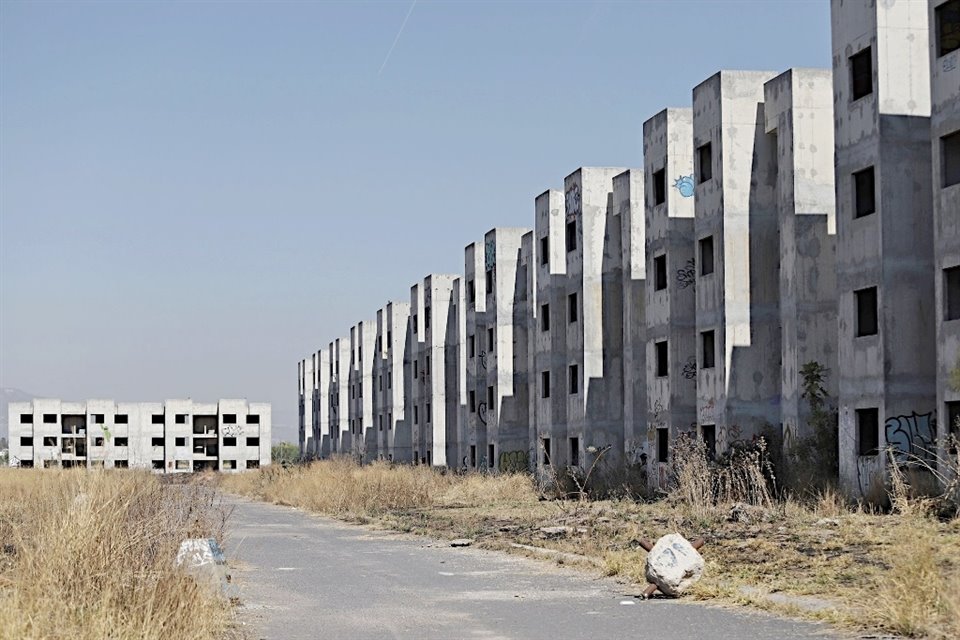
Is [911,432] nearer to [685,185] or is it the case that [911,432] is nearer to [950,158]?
[950,158]

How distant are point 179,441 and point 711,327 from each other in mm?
118113

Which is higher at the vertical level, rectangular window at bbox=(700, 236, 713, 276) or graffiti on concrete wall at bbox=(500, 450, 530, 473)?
rectangular window at bbox=(700, 236, 713, 276)

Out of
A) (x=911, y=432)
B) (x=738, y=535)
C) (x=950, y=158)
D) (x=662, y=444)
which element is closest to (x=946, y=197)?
(x=950, y=158)

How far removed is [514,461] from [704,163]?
2502cm

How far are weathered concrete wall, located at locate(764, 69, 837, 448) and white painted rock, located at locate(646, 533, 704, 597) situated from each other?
2083 centimetres

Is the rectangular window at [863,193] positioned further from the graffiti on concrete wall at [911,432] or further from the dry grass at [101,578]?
the dry grass at [101,578]

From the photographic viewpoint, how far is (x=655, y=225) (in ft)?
140

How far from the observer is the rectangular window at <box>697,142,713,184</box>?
39750 mm

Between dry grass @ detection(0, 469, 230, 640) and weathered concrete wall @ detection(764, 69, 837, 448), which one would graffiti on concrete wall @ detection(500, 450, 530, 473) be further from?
dry grass @ detection(0, 469, 230, 640)

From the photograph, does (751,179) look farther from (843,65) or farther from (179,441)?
(179,441)

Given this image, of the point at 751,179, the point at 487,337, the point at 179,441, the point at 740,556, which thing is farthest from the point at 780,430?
the point at 179,441

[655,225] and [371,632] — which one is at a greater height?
[655,225]

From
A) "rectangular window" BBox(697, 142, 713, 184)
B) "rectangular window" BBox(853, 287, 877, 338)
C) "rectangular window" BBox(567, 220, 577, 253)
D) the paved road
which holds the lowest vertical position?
the paved road

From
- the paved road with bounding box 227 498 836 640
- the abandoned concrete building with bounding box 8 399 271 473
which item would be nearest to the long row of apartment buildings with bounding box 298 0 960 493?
the paved road with bounding box 227 498 836 640
